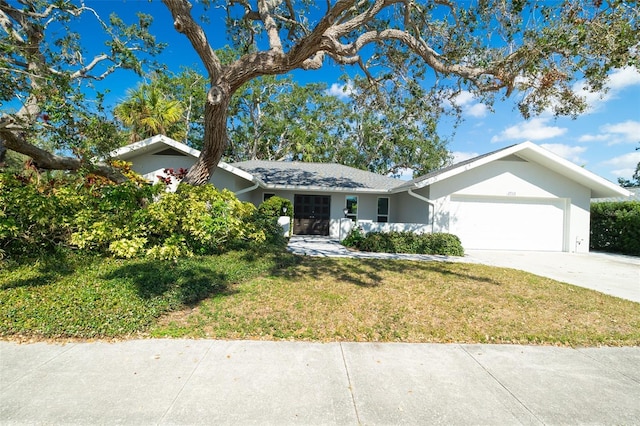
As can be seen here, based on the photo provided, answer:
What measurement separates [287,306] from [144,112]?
46.3 ft

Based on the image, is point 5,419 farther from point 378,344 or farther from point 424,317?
point 424,317

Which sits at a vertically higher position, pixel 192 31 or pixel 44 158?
pixel 192 31

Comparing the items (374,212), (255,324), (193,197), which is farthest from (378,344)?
(374,212)

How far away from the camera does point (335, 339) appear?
379cm

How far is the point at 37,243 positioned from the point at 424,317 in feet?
25.9

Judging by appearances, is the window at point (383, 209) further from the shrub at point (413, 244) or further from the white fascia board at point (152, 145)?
the white fascia board at point (152, 145)

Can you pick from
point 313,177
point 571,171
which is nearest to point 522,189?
point 571,171

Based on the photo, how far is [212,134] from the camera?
26.4 feet

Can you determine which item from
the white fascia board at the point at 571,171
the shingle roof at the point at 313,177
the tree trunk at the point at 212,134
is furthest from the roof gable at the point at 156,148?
the white fascia board at the point at 571,171

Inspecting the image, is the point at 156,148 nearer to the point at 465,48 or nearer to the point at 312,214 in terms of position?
the point at 312,214

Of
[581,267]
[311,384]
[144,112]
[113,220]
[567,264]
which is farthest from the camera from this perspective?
[144,112]

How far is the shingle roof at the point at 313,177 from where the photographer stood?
14191 millimetres

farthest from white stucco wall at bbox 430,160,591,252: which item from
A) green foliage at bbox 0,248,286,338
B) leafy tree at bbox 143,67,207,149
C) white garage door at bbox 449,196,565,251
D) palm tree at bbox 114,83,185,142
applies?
leafy tree at bbox 143,67,207,149

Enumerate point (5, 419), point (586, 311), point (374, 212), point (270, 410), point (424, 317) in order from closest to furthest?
point (5, 419) → point (270, 410) → point (424, 317) → point (586, 311) → point (374, 212)
